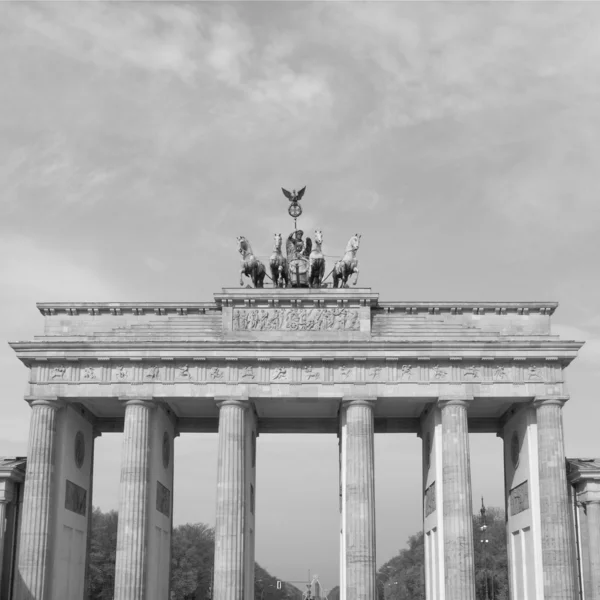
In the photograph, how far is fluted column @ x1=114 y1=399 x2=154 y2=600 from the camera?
45281 mm

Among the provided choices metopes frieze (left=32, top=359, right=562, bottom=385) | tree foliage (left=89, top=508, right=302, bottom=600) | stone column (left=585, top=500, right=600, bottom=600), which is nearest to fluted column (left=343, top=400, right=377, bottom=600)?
metopes frieze (left=32, top=359, right=562, bottom=385)

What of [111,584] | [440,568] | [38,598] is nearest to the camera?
[38,598]

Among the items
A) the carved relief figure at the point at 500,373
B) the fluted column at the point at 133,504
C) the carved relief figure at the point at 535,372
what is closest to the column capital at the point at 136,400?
the fluted column at the point at 133,504

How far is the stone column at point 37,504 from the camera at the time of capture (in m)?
45.0

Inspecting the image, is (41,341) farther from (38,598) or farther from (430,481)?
(430,481)

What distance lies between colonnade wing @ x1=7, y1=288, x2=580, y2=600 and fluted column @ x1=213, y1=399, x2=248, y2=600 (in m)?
0.06

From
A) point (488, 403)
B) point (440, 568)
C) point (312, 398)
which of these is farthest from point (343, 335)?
point (440, 568)

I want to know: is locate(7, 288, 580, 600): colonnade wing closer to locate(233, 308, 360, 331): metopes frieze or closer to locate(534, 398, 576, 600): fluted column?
locate(233, 308, 360, 331): metopes frieze

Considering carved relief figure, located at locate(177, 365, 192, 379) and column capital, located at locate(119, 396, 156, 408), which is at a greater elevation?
carved relief figure, located at locate(177, 365, 192, 379)

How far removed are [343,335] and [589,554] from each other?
17117 mm

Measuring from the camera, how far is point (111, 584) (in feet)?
322

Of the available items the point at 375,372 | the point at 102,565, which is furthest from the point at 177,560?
the point at 375,372

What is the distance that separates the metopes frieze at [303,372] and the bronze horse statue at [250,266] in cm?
507

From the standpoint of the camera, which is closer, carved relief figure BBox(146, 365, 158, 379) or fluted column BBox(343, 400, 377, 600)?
fluted column BBox(343, 400, 377, 600)
